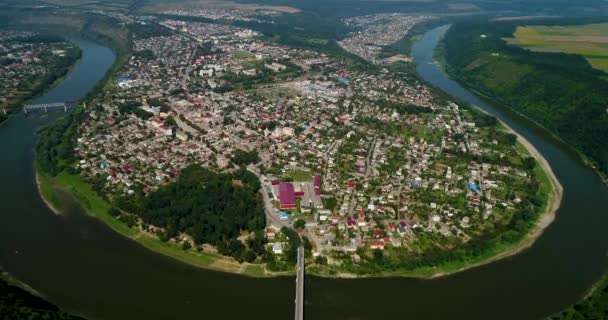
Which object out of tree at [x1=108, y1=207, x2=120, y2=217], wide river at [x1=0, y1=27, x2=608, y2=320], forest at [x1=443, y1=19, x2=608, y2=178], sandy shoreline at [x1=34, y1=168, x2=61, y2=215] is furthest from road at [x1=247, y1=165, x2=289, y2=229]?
forest at [x1=443, y1=19, x2=608, y2=178]

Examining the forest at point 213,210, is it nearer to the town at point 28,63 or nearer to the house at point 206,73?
the town at point 28,63

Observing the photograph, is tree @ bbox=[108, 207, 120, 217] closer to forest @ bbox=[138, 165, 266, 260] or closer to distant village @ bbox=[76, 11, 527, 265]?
forest @ bbox=[138, 165, 266, 260]

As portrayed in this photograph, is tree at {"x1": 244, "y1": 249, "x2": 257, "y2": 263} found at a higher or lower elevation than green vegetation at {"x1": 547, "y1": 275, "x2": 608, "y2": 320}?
lower

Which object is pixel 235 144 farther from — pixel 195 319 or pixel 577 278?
pixel 577 278

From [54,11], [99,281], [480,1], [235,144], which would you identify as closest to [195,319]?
[99,281]

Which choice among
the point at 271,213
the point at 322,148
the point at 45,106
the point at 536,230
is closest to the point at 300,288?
the point at 271,213
